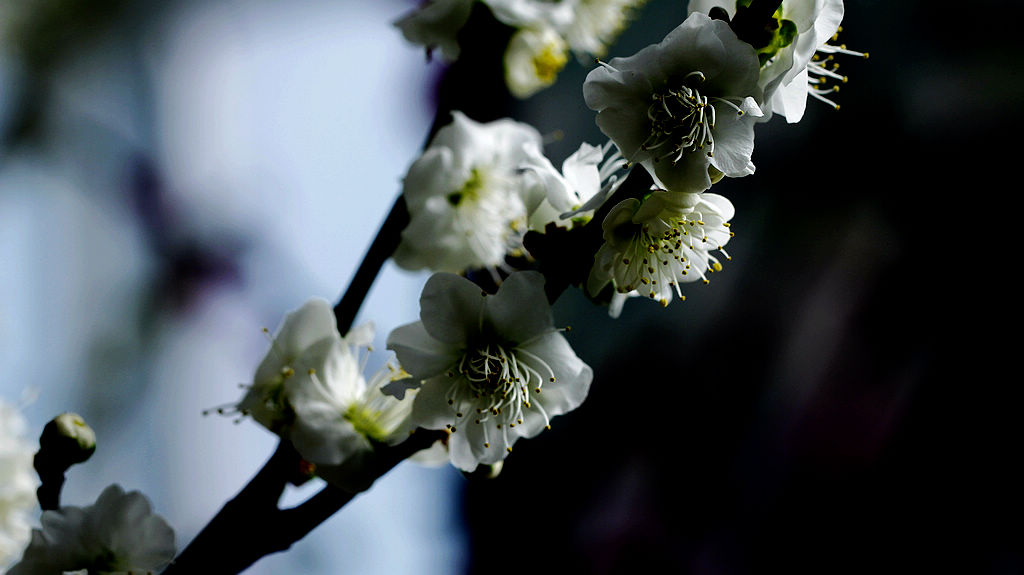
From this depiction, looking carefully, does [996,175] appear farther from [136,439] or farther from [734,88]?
[136,439]

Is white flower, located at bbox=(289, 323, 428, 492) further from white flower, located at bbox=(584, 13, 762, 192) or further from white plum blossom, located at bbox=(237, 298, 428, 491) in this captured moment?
white flower, located at bbox=(584, 13, 762, 192)

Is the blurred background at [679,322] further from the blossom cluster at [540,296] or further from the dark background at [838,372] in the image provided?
the blossom cluster at [540,296]

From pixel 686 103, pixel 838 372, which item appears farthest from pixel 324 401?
pixel 838 372

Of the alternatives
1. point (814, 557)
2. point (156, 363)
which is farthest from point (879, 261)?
point (156, 363)

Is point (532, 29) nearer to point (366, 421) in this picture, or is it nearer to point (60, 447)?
point (366, 421)

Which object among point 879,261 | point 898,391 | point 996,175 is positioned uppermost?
point 996,175
